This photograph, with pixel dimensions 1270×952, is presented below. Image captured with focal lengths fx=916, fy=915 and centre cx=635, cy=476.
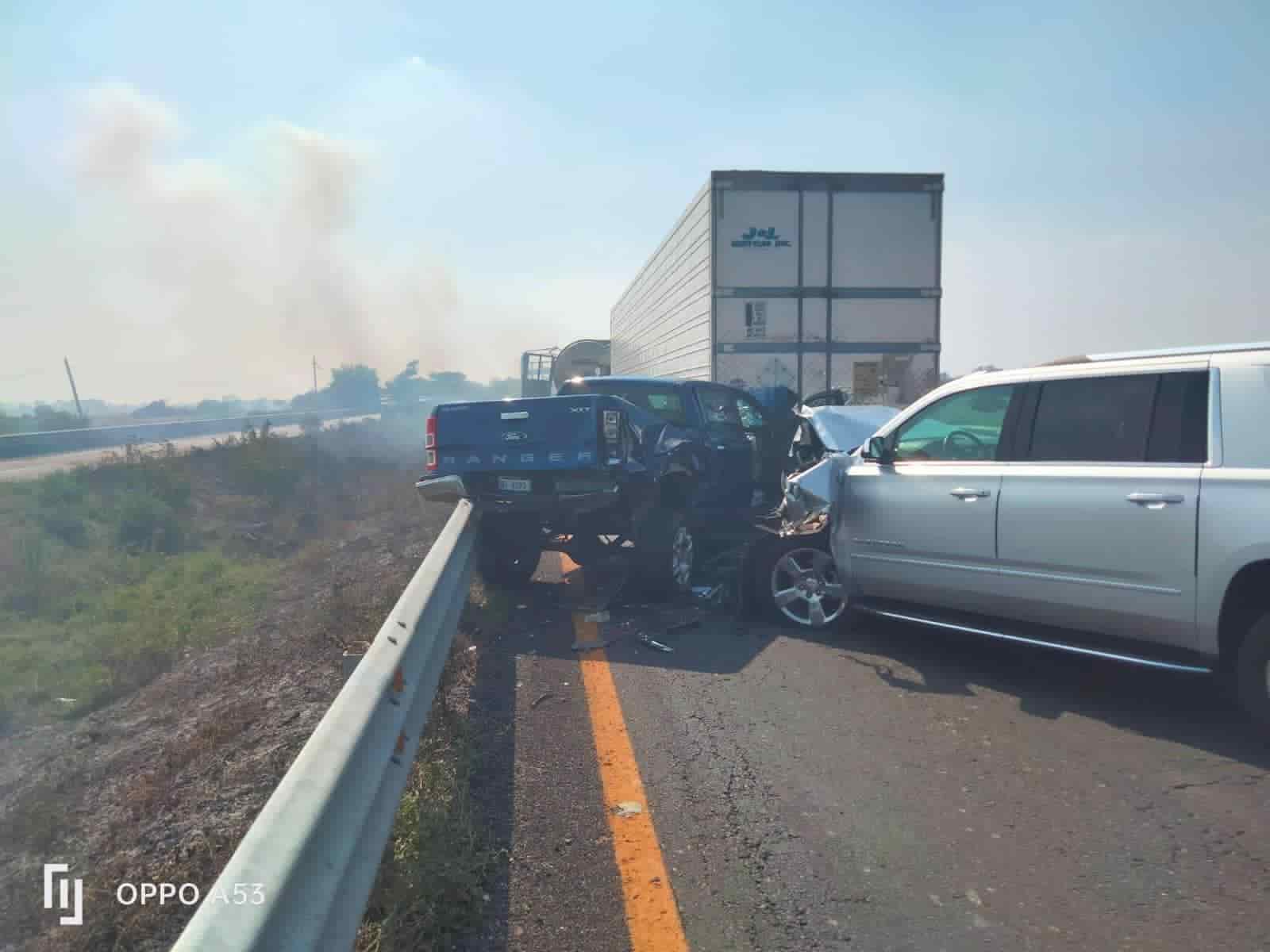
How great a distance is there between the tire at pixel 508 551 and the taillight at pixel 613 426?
996mm

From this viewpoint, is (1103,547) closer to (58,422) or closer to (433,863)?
(433,863)

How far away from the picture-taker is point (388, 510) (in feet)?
50.5

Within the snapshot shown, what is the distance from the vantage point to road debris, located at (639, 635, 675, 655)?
6.06 metres

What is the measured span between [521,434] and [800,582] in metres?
2.45

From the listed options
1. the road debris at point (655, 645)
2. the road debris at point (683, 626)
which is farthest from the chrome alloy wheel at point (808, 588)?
the road debris at point (655, 645)

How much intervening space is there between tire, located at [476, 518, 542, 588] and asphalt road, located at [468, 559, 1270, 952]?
186 centimetres

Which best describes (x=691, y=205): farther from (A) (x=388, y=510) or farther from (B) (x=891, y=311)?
(A) (x=388, y=510)

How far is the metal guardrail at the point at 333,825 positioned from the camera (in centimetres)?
185

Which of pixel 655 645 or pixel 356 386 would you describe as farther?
pixel 356 386

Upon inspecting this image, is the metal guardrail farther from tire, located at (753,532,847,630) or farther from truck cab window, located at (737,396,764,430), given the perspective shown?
truck cab window, located at (737,396,764,430)

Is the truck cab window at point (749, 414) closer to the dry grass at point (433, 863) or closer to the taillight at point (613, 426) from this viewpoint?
the taillight at point (613, 426)

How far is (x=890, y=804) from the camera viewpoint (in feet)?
12.0

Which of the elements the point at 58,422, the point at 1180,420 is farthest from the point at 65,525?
the point at 58,422

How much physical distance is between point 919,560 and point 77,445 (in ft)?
113
